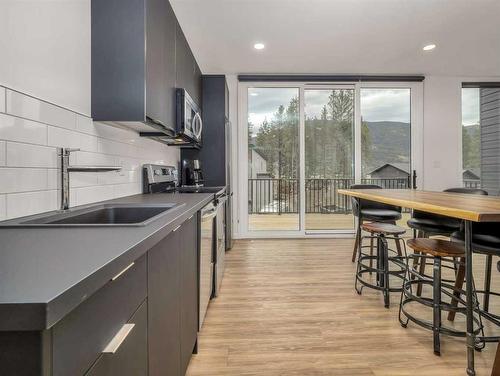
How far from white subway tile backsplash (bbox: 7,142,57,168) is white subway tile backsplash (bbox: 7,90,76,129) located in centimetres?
12

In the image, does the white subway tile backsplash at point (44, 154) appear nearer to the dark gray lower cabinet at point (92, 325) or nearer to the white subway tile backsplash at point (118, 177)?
the white subway tile backsplash at point (118, 177)

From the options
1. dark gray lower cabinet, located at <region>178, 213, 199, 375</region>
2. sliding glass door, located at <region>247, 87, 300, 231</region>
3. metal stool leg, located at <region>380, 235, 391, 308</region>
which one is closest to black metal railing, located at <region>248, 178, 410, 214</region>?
sliding glass door, located at <region>247, 87, 300, 231</region>

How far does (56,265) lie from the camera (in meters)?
0.56

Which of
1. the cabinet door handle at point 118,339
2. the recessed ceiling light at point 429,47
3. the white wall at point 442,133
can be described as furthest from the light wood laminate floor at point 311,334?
the recessed ceiling light at point 429,47

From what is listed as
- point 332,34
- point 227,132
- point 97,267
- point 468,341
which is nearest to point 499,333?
point 468,341

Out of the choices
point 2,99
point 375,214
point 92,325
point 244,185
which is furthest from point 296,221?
point 92,325

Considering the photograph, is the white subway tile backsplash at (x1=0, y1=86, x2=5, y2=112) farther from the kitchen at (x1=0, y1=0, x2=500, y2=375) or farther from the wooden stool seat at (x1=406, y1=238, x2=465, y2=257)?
the wooden stool seat at (x1=406, y1=238, x2=465, y2=257)

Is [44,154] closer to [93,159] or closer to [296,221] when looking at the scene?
[93,159]

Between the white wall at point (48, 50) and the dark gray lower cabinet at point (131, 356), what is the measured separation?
97 centimetres

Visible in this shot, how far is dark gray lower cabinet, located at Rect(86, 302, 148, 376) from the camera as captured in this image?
23.5 inches

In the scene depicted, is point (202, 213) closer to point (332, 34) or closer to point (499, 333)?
point (499, 333)

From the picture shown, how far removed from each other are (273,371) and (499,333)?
1562 millimetres

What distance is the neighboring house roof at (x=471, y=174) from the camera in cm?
486

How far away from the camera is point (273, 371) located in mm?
1563
